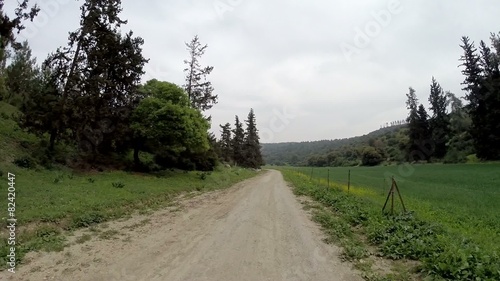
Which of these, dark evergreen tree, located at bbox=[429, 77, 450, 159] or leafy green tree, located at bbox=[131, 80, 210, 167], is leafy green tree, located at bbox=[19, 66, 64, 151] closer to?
leafy green tree, located at bbox=[131, 80, 210, 167]

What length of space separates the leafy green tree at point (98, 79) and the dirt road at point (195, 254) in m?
12.2

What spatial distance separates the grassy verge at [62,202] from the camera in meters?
7.90

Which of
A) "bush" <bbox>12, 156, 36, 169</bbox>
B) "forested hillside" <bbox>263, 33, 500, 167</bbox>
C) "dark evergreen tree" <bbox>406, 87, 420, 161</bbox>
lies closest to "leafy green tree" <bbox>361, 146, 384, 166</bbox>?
"forested hillside" <bbox>263, 33, 500, 167</bbox>

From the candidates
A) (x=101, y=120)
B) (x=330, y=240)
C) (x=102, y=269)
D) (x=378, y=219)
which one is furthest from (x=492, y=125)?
(x=102, y=269)

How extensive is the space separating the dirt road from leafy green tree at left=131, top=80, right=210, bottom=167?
13.6 metres

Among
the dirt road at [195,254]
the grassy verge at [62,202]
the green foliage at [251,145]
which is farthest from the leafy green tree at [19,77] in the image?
the green foliage at [251,145]

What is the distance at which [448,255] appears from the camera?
6.30 meters

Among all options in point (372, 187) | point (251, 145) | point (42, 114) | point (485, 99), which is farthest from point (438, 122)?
point (42, 114)

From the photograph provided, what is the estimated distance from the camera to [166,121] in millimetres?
24469

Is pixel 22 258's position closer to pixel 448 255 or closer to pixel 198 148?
pixel 448 255

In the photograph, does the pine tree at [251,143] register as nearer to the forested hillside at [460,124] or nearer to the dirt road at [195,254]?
the forested hillside at [460,124]

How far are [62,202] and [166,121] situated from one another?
45.4 ft

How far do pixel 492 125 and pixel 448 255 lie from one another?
47.9 meters

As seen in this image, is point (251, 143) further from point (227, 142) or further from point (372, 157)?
point (372, 157)
